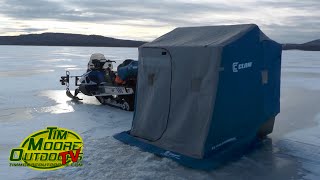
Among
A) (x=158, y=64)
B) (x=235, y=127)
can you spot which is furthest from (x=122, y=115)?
(x=235, y=127)

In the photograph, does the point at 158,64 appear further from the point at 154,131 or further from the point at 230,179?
the point at 230,179

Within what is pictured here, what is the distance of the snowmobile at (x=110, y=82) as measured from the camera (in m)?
8.31

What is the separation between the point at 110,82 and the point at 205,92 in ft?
15.9

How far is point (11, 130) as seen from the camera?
6.36m

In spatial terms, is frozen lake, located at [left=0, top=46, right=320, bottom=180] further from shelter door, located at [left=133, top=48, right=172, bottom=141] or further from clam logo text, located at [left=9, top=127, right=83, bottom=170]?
shelter door, located at [left=133, top=48, right=172, bottom=141]

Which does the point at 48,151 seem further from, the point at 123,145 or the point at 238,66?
the point at 238,66

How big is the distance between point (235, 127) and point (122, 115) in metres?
3.33

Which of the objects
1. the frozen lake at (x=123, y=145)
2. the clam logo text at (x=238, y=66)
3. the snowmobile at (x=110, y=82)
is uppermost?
the clam logo text at (x=238, y=66)

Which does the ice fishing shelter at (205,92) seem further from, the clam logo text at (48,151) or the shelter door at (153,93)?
the clam logo text at (48,151)

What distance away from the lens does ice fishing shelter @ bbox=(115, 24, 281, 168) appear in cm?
479

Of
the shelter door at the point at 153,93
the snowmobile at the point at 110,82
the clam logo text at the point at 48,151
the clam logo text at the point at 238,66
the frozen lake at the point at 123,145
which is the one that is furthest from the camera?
the snowmobile at the point at 110,82

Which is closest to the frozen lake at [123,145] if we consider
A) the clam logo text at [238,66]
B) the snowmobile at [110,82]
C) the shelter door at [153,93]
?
the snowmobile at [110,82]

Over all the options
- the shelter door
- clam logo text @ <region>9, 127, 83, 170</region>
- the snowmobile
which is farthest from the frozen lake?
the shelter door

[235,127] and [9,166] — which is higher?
[235,127]
